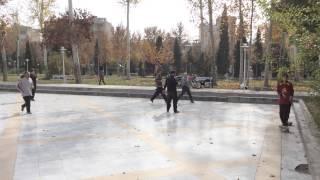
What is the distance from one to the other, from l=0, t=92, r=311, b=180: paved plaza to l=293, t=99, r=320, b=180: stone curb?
18 cm

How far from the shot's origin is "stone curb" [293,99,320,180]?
744 centimetres

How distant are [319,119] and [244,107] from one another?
6106mm

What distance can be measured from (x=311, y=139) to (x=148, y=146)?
3405 millimetres

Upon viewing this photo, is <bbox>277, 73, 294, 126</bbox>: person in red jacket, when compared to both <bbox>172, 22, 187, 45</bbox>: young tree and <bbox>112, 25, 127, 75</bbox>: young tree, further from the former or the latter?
<bbox>172, 22, 187, 45</bbox>: young tree

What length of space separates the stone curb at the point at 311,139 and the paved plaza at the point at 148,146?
185 millimetres

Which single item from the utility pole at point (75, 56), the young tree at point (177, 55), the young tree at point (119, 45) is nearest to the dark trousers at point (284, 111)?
A: the utility pole at point (75, 56)

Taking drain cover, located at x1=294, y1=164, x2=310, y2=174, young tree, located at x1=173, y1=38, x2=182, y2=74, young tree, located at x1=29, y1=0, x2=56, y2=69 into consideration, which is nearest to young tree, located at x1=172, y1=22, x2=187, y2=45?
young tree, located at x1=173, y1=38, x2=182, y2=74

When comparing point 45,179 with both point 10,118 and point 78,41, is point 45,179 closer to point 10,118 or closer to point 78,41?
point 10,118

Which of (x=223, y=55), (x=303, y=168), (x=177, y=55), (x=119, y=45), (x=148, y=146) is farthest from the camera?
(x=177, y=55)

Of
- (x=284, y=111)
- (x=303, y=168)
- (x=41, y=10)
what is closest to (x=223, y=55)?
(x=41, y=10)

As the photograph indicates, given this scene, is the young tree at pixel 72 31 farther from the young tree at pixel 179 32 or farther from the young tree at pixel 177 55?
the young tree at pixel 179 32

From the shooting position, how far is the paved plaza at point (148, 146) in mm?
7648

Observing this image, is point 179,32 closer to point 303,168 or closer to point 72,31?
point 72,31

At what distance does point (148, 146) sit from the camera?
9984 millimetres
